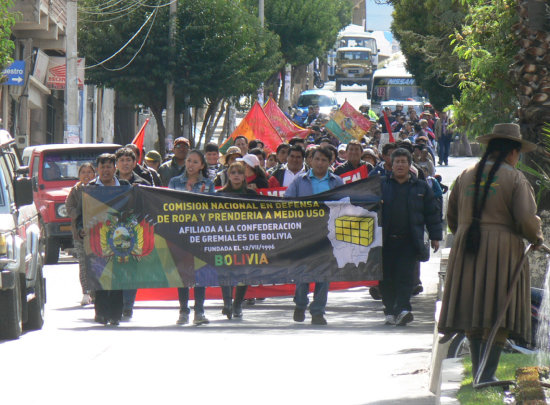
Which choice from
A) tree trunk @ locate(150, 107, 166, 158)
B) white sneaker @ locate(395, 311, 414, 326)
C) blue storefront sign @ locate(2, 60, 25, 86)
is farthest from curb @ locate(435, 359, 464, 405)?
tree trunk @ locate(150, 107, 166, 158)

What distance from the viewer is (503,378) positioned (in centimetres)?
763

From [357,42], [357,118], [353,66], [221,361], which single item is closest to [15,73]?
[357,118]

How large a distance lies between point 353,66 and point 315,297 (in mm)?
70651

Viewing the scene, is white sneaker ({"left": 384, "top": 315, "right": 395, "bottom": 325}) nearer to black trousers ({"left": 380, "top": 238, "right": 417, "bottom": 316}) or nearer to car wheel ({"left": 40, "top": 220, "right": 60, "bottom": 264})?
black trousers ({"left": 380, "top": 238, "right": 417, "bottom": 316})

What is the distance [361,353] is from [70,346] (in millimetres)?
2572

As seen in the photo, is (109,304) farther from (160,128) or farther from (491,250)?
(160,128)

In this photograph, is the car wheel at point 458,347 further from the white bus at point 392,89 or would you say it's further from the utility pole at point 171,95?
the white bus at point 392,89

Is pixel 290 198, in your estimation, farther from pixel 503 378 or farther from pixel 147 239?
pixel 503 378

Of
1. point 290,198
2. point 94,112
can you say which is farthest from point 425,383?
point 94,112

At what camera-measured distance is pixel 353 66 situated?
82.2m

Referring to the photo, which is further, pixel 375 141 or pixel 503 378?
pixel 375 141

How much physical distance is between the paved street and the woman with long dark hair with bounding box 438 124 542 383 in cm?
110

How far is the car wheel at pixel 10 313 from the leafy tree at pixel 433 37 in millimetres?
5184

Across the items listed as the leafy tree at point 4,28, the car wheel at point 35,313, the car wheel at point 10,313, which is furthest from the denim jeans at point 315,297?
the leafy tree at point 4,28
